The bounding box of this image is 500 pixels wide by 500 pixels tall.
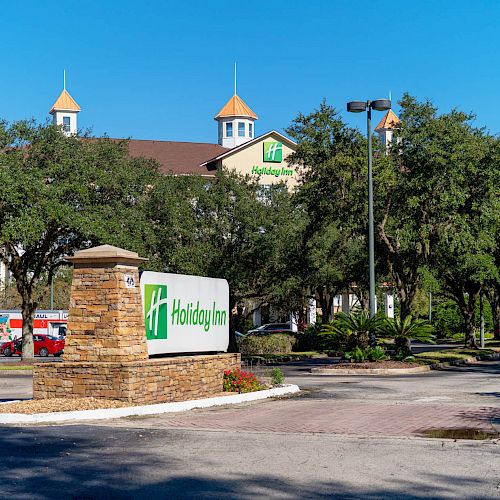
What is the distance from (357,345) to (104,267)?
16663 mm

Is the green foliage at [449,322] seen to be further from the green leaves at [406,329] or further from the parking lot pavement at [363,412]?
the parking lot pavement at [363,412]

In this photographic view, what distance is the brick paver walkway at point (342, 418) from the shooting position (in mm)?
14117

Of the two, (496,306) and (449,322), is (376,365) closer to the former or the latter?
(496,306)

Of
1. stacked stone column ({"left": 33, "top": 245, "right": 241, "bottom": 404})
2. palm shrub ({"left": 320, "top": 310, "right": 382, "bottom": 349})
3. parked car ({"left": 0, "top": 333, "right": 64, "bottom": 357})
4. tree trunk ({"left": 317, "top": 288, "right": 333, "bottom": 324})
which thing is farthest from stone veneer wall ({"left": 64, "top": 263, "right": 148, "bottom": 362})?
parked car ({"left": 0, "top": 333, "right": 64, "bottom": 357})

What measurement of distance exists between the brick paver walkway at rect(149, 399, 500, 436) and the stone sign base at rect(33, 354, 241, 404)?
956 mm

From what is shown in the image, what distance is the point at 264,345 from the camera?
154 feet

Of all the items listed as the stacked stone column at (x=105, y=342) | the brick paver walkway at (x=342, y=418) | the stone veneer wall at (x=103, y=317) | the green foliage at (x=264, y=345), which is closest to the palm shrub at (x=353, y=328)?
the brick paver walkway at (x=342, y=418)

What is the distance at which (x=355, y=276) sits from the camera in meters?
43.0

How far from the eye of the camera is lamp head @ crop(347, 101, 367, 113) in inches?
1163

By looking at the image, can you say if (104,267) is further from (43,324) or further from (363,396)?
(43,324)

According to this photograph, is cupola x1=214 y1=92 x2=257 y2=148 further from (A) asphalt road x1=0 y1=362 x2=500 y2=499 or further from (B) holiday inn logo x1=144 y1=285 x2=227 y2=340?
(A) asphalt road x1=0 y1=362 x2=500 y2=499

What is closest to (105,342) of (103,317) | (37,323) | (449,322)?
(103,317)

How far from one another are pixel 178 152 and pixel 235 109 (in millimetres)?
12474

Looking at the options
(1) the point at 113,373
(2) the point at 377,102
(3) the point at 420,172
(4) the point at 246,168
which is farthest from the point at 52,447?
(4) the point at 246,168
